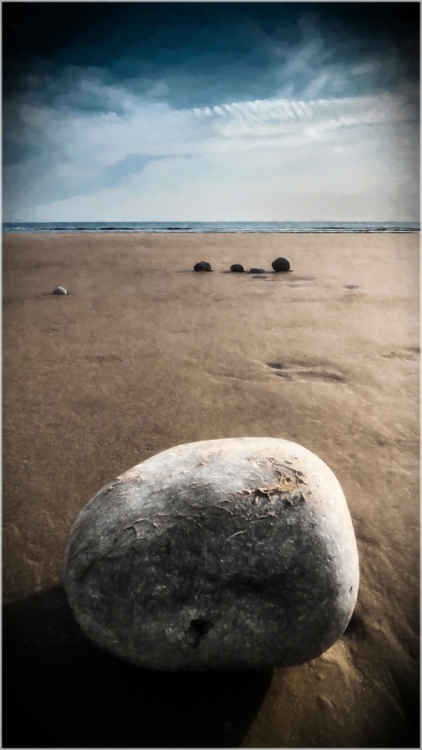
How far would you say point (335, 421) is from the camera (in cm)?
375

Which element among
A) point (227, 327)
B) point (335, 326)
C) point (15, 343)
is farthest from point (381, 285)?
point (15, 343)

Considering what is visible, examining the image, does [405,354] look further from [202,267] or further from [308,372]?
[202,267]

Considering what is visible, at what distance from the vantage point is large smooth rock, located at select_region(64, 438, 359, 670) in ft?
5.36

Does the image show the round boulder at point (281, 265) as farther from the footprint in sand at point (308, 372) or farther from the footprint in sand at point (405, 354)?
the footprint in sand at point (308, 372)

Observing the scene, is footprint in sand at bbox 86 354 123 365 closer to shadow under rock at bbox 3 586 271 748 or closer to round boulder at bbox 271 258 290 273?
shadow under rock at bbox 3 586 271 748

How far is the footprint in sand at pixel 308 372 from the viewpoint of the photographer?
180 inches

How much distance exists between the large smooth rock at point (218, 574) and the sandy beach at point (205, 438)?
0.23 meters

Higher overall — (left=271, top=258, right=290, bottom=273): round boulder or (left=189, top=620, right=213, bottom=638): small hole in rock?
(left=271, top=258, right=290, bottom=273): round boulder

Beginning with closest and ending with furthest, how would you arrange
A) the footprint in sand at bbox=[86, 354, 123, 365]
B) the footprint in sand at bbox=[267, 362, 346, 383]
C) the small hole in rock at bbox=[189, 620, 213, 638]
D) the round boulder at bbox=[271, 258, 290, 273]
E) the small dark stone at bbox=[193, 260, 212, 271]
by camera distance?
the small hole in rock at bbox=[189, 620, 213, 638], the footprint in sand at bbox=[267, 362, 346, 383], the footprint in sand at bbox=[86, 354, 123, 365], the round boulder at bbox=[271, 258, 290, 273], the small dark stone at bbox=[193, 260, 212, 271]

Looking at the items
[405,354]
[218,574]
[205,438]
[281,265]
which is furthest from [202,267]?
[218,574]

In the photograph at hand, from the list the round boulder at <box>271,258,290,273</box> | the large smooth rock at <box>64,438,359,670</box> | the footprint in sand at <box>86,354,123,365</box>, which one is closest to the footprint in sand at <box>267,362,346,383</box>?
the footprint in sand at <box>86,354,123,365</box>

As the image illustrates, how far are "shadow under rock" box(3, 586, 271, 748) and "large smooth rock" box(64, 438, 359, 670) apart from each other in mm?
183

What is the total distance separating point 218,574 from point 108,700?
74cm

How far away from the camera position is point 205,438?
138 inches
